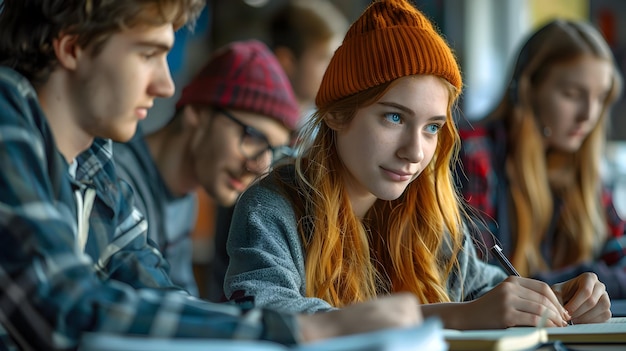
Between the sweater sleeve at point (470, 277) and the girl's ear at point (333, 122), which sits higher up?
the girl's ear at point (333, 122)

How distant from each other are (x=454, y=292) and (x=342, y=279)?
0.22 m

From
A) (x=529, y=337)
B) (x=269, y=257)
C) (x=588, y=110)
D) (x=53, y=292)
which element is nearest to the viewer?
(x=53, y=292)

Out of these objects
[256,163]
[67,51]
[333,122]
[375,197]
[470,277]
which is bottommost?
[256,163]

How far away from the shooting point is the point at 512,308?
1018 mm

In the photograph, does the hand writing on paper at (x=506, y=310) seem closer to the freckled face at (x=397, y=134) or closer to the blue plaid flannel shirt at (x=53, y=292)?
the freckled face at (x=397, y=134)

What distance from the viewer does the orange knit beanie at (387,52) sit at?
1.18 m

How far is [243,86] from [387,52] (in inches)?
35.5

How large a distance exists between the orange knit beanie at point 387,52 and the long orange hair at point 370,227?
2 centimetres

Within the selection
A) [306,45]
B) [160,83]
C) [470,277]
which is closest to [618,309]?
[470,277]

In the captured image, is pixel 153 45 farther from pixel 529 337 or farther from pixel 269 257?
pixel 529 337

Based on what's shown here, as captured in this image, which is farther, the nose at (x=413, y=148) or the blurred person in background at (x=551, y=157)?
the blurred person in background at (x=551, y=157)

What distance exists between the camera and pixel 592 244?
2.01m

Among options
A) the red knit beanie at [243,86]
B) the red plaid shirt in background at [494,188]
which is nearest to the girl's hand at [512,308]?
the red plaid shirt in background at [494,188]

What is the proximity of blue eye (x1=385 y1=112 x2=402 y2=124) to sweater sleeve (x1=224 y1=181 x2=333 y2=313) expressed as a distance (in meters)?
0.19
